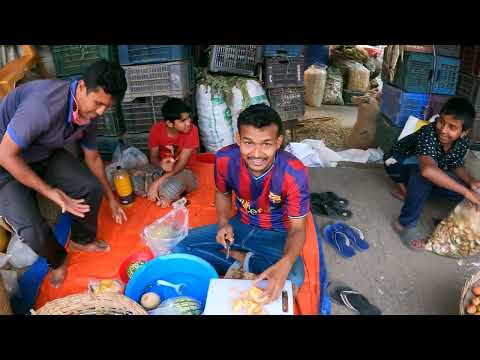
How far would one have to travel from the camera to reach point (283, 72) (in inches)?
155

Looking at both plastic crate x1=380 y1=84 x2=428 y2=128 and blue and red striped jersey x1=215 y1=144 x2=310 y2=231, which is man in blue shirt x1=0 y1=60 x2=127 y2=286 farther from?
plastic crate x1=380 y1=84 x2=428 y2=128

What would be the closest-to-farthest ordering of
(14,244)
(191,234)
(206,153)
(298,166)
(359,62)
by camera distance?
(298,166) → (14,244) → (191,234) → (206,153) → (359,62)

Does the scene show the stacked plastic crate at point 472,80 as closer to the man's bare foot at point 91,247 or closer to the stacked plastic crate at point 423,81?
the stacked plastic crate at point 423,81

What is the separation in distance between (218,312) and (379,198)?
232 centimetres

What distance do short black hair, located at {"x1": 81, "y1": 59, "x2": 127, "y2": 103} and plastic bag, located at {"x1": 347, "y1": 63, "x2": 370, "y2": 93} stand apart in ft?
18.7

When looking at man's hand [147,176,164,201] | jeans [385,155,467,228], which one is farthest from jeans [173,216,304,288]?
jeans [385,155,467,228]

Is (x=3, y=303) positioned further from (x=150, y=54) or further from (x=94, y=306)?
(x=150, y=54)

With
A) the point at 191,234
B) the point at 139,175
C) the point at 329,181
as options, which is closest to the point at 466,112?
the point at 329,181

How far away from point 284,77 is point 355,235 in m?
2.06

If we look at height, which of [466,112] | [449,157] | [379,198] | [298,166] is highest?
[466,112]

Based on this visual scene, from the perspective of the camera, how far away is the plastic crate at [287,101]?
4.00 meters

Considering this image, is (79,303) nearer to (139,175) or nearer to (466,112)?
(139,175)

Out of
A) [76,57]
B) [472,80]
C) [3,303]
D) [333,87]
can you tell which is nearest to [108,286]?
[3,303]
